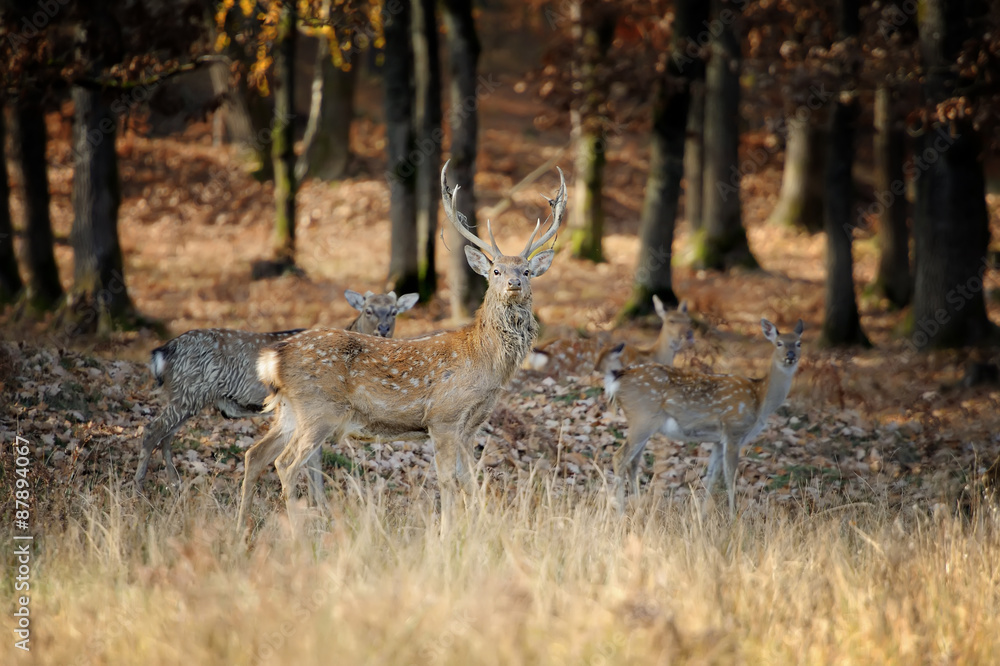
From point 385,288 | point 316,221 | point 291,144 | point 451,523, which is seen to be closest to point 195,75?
point 316,221

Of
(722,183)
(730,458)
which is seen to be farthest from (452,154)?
(722,183)

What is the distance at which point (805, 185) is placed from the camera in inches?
888

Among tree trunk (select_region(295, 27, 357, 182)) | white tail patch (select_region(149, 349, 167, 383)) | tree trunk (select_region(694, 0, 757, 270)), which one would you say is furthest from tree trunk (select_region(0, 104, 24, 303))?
tree trunk (select_region(694, 0, 757, 270))

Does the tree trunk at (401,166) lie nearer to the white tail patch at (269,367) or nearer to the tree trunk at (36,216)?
the tree trunk at (36,216)

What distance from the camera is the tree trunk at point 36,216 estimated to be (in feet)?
46.9

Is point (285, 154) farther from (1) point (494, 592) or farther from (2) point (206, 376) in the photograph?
(1) point (494, 592)

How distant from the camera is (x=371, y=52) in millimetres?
33125

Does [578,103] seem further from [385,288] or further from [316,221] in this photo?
[316,221]

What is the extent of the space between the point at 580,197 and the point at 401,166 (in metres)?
6.04

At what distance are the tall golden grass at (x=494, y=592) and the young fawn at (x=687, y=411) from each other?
2.20 m

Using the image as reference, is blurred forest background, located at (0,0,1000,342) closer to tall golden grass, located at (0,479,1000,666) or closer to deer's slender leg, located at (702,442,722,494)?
deer's slender leg, located at (702,442,722,494)

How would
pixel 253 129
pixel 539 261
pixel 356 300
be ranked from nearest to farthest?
pixel 539 261 < pixel 356 300 < pixel 253 129

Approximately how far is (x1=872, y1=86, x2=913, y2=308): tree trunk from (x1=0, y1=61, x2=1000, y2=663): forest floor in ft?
1.29

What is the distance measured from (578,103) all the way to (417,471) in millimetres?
9095
